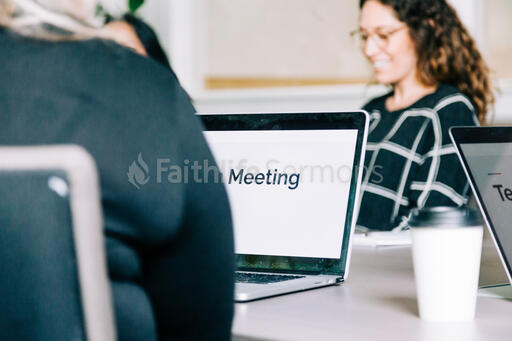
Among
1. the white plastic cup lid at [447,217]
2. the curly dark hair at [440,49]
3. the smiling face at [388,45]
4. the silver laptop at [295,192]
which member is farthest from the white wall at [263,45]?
the white plastic cup lid at [447,217]

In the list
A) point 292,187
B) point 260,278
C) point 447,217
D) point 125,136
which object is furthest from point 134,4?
point 125,136

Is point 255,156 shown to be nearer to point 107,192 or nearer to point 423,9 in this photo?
point 107,192

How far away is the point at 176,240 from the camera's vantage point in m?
0.63

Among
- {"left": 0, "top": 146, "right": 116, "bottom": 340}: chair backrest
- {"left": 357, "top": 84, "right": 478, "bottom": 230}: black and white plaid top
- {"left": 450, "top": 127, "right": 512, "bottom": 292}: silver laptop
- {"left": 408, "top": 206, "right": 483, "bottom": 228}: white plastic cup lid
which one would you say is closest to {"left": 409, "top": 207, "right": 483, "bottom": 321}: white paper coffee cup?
{"left": 408, "top": 206, "right": 483, "bottom": 228}: white plastic cup lid

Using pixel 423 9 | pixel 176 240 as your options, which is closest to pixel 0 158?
pixel 176 240

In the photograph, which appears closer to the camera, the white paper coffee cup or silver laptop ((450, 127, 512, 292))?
the white paper coffee cup

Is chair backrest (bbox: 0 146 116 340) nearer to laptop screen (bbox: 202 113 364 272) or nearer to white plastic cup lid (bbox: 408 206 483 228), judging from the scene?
white plastic cup lid (bbox: 408 206 483 228)

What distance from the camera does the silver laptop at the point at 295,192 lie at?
45.6 inches

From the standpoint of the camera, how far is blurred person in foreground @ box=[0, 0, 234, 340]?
1.85 feet

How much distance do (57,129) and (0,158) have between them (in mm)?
54

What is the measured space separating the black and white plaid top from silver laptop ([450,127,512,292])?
1.19m

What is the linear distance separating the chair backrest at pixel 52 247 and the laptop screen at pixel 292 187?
0.63 metres

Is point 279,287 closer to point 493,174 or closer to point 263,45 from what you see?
point 493,174

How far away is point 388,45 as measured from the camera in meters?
2.47
